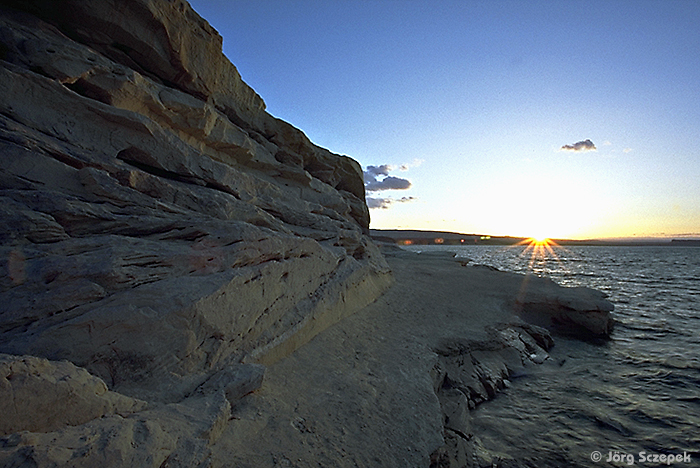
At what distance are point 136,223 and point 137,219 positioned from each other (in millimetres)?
102

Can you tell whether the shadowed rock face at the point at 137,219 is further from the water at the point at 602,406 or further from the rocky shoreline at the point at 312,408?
the water at the point at 602,406

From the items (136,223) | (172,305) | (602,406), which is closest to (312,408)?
(172,305)

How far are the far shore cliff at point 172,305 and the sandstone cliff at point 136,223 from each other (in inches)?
1.5

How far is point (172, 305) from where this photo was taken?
6.09 meters

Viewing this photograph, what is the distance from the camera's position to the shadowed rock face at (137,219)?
5.45 m

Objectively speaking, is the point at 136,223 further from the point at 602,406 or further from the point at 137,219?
the point at 602,406

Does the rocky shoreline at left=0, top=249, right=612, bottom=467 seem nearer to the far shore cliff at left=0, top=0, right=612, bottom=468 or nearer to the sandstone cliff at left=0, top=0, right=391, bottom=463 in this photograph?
the far shore cliff at left=0, top=0, right=612, bottom=468

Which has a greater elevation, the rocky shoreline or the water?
the rocky shoreline

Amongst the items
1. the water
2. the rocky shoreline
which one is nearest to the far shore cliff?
the rocky shoreline

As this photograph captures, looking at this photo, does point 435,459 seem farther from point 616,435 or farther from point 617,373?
point 617,373

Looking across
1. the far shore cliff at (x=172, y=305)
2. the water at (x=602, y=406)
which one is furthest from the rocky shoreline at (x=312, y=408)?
the water at (x=602, y=406)

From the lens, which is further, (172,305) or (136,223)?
(136,223)

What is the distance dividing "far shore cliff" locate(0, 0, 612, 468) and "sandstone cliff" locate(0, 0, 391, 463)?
0.12 ft

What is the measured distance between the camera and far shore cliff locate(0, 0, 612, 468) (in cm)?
452
